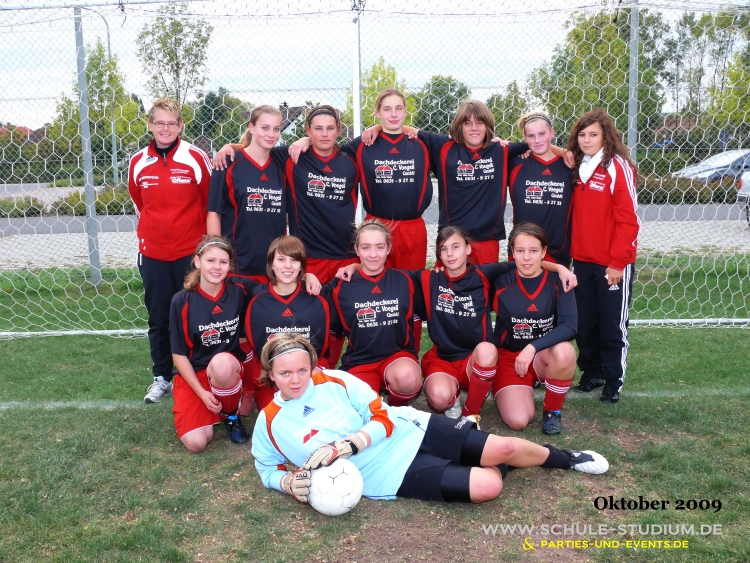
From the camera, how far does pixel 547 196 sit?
3.71 meters

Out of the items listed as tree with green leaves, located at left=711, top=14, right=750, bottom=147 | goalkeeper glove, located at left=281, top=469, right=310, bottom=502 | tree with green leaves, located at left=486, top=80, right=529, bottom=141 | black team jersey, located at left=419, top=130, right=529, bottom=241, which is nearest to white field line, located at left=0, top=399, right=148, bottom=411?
goalkeeper glove, located at left=281, top=469, right=310, bottom=502

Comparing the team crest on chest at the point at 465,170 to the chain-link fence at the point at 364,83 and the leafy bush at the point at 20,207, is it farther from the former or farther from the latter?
the leafy bush at the point at 20,207

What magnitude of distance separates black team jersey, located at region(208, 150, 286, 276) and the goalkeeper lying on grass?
1164mm

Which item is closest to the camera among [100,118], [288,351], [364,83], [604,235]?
[288,351]

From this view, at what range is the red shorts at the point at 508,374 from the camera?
340 centimetres

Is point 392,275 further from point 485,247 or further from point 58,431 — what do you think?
point 58,431

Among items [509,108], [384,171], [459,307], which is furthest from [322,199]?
[509,108]

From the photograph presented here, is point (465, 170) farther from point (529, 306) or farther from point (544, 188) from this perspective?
point (529, 306)

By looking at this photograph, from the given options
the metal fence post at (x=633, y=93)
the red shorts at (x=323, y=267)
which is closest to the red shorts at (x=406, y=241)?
the red shorts at (x=323, y=267)

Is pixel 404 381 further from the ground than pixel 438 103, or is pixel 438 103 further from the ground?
pixel 438 103

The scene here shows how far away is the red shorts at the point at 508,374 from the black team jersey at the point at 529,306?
2.1 inches

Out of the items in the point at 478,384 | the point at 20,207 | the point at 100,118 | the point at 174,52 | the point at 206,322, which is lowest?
the point at 478,384

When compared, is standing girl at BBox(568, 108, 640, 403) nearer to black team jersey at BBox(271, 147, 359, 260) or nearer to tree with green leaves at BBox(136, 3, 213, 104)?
black team jersey at BBox(271, 147, 359, 260)

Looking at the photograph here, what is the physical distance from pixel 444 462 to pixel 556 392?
931 mm
